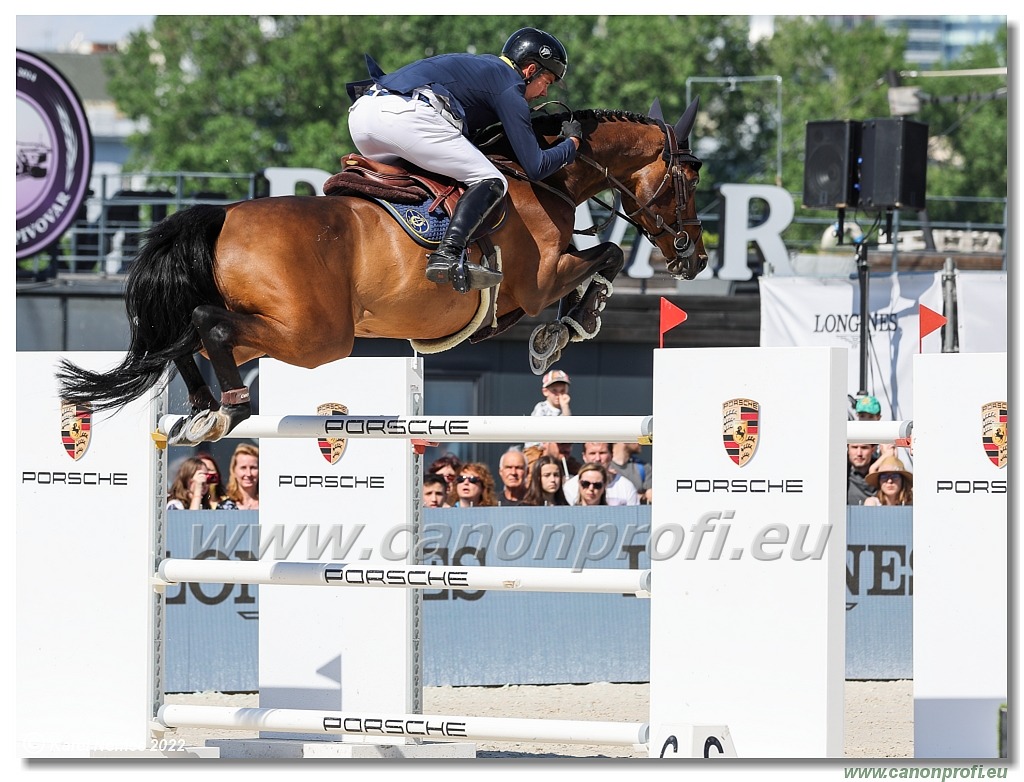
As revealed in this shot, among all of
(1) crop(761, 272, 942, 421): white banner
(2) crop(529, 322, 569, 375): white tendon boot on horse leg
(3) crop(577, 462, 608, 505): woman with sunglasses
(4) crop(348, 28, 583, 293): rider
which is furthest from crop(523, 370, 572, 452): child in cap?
(4) crop(348, 28, 583, 293): rider

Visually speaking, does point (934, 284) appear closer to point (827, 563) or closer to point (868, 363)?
point (868, 363)

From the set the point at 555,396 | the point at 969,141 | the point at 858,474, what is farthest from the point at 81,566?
the point at 969,141

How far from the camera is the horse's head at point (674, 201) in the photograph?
5.22 metres

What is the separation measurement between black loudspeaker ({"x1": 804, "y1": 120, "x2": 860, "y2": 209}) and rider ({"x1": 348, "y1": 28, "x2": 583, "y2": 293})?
6.31m

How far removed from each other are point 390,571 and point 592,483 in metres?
3.58

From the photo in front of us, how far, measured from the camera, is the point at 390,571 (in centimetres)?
444

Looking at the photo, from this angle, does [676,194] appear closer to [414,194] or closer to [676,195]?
[676,195]

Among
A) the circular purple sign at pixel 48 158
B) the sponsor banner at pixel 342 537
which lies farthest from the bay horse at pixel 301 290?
the circular purple sign at pixel 48 158

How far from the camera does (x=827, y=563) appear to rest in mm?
3979

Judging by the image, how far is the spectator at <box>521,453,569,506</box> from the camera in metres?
8.01

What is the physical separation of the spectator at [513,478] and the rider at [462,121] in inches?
135

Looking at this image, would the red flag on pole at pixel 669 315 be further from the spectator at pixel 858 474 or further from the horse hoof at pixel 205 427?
the spectator at pixel 858 474

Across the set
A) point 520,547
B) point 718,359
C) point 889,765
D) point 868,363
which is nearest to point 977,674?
point 889,765

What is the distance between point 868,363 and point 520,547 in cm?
477
